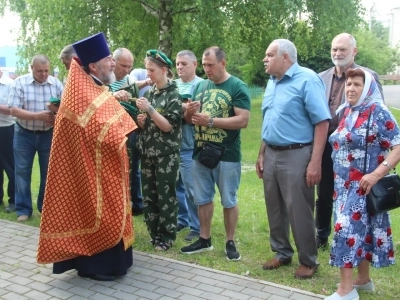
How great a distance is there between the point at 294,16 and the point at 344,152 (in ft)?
42.0

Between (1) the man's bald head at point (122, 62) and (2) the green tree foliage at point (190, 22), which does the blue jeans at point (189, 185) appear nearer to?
(1) the man's bald head at point (122, 62)

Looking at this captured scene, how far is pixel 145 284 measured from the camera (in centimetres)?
419

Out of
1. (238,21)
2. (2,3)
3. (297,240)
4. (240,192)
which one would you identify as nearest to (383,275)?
(297,240)

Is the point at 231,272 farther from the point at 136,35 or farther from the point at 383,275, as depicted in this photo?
the point at 136,35

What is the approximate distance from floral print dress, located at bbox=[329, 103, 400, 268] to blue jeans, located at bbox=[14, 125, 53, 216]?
3848mm

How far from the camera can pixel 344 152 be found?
12.2ft

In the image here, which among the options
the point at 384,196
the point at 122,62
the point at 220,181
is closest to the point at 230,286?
the point at 220,181

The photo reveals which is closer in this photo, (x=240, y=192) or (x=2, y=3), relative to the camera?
(x=240, y=192)

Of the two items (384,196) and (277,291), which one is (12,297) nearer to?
(277,291)

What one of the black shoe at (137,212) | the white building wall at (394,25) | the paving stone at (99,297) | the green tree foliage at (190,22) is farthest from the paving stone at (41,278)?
the white building wall at (394,25)

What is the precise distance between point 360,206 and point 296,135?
836mm

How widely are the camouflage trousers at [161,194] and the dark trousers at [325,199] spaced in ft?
4.80

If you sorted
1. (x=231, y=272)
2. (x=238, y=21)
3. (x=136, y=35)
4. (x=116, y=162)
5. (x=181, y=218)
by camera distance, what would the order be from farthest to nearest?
(x=136, y=35)
(x=238, y=21)
(x=181, y=218)
(x=231, y=272)
(x=116, y=162)

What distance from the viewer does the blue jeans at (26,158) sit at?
6074mm
